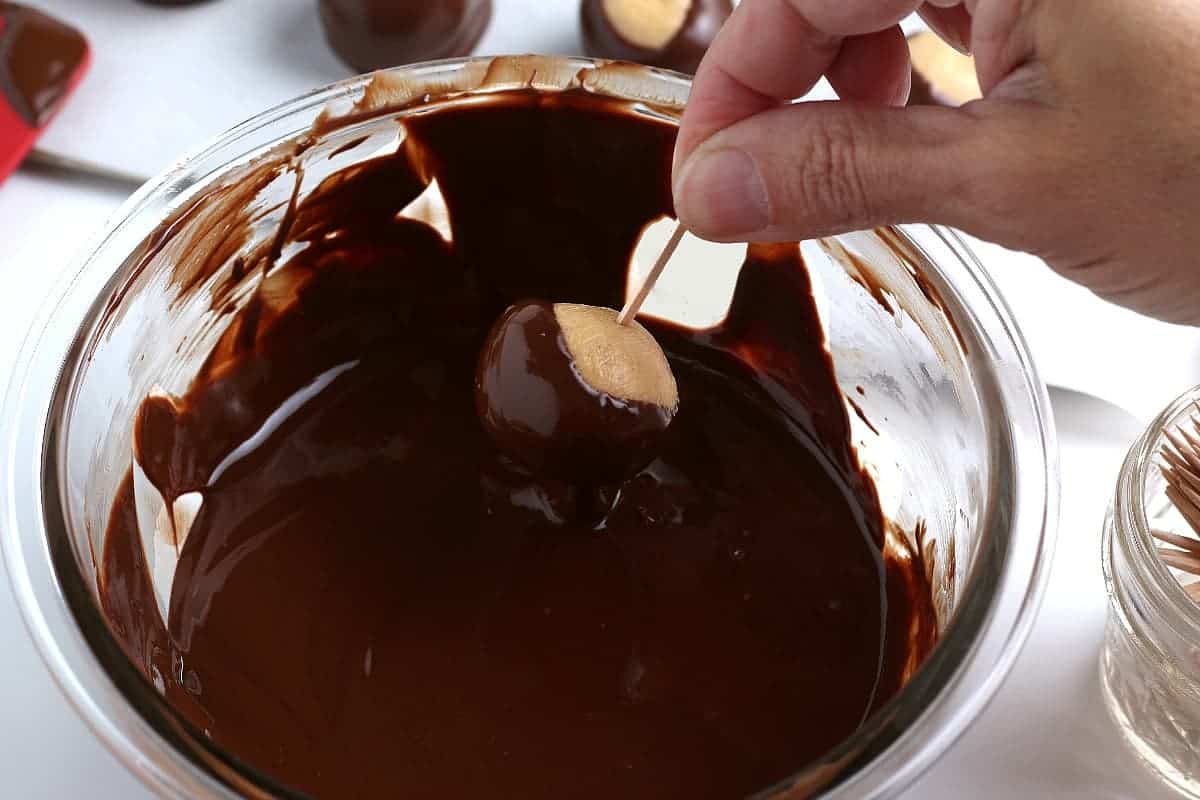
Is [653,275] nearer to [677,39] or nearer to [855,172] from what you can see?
[855,172]

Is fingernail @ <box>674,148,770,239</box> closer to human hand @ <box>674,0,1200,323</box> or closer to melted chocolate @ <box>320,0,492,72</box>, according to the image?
human hand @ <box>674,0,1200,323</box>

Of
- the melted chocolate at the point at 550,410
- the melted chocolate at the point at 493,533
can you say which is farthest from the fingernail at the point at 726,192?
the melted chocolate at the point at 493,533

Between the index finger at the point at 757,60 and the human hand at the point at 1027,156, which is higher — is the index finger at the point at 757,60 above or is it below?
above

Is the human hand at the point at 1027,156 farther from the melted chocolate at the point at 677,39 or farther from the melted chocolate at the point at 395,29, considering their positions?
the melted chocolate at the point at 395,29

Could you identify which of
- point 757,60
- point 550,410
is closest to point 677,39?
point 757,60

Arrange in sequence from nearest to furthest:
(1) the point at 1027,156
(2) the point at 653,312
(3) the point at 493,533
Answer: (1) the point at 1027,156
(3) the point at 493,533
(2) the point at 653,312

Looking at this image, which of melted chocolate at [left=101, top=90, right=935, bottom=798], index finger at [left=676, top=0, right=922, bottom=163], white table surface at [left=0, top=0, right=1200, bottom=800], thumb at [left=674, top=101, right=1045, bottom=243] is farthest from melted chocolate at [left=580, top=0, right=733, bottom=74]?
thumb at [left=674, top=101, right=1045, bottom=243]

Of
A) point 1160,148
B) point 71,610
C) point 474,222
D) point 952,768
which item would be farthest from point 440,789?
point 1160,148

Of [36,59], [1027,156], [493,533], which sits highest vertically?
[36,59]

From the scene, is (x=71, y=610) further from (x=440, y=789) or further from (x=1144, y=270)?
(x=1144, y=270)
